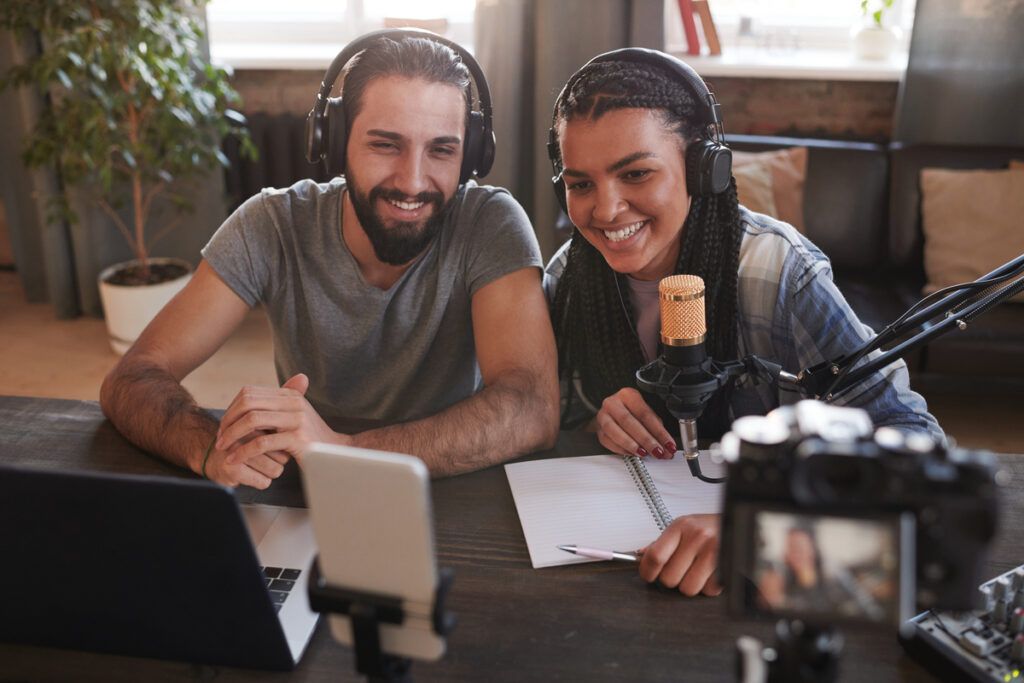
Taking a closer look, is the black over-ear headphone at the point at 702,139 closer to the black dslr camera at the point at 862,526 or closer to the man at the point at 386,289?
the man at the point at 386,289

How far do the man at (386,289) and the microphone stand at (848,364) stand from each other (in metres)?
0.36

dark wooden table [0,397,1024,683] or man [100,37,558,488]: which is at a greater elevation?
man [100,37,558,488]

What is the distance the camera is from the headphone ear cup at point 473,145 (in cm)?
157

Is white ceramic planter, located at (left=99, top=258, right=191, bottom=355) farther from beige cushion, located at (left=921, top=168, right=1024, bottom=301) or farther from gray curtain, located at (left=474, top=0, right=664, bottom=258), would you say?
beige cushion, located at (left=921, top=168, right=1024, bottom=301)

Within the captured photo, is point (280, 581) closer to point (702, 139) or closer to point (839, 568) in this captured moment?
point (839, 568)

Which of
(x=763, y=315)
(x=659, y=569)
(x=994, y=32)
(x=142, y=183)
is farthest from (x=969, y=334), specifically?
(x=142, y=183)

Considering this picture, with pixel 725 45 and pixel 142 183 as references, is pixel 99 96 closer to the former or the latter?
pixel 142 183

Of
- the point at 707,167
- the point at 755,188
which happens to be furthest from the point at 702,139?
the point at 755,188

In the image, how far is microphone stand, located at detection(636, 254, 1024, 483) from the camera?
891 mm

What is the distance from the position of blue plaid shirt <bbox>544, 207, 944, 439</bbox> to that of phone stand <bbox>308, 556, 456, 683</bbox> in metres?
0.87

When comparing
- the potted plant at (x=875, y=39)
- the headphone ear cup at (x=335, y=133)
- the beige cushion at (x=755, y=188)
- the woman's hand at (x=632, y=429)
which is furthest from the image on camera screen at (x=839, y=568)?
the potted plant at (x=875, y=39)

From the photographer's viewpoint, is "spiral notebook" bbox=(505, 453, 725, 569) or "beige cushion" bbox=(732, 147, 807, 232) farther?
"beige cushion" bbox=(732, 147, 807, 232)

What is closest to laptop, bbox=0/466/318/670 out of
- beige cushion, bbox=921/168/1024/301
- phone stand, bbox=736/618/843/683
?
phone stand, bbox=736/618/843/683

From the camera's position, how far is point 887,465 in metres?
0.54
